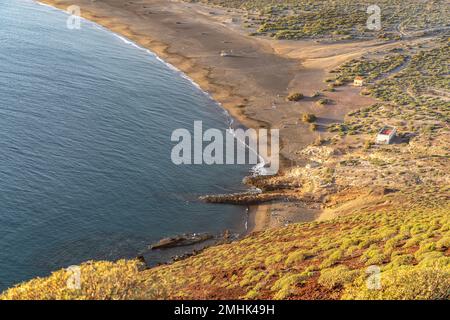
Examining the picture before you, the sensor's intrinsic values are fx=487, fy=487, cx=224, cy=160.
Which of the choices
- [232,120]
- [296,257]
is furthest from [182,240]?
[232,120]

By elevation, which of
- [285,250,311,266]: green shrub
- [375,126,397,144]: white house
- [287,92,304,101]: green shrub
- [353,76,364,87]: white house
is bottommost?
[285,250,311,266]: green shrub

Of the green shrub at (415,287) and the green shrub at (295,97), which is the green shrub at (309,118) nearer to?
the green shrub at (295,97)

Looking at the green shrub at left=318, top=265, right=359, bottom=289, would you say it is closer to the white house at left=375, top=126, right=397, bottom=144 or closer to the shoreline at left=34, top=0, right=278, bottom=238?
the shoreline at left=34, top=0, right=278, bottom=238

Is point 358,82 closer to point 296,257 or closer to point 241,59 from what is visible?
point 241,59

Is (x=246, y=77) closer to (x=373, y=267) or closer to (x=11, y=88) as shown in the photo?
(x=11, y=88)

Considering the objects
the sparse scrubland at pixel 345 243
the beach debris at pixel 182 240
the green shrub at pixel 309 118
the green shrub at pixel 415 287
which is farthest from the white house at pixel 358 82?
the green shrub at pixel 415 287

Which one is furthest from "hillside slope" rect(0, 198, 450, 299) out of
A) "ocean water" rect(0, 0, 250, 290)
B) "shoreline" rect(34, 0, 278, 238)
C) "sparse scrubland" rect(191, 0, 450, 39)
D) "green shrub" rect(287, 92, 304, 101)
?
"sparse scrubland" rect(191, 0, 450, 39)
